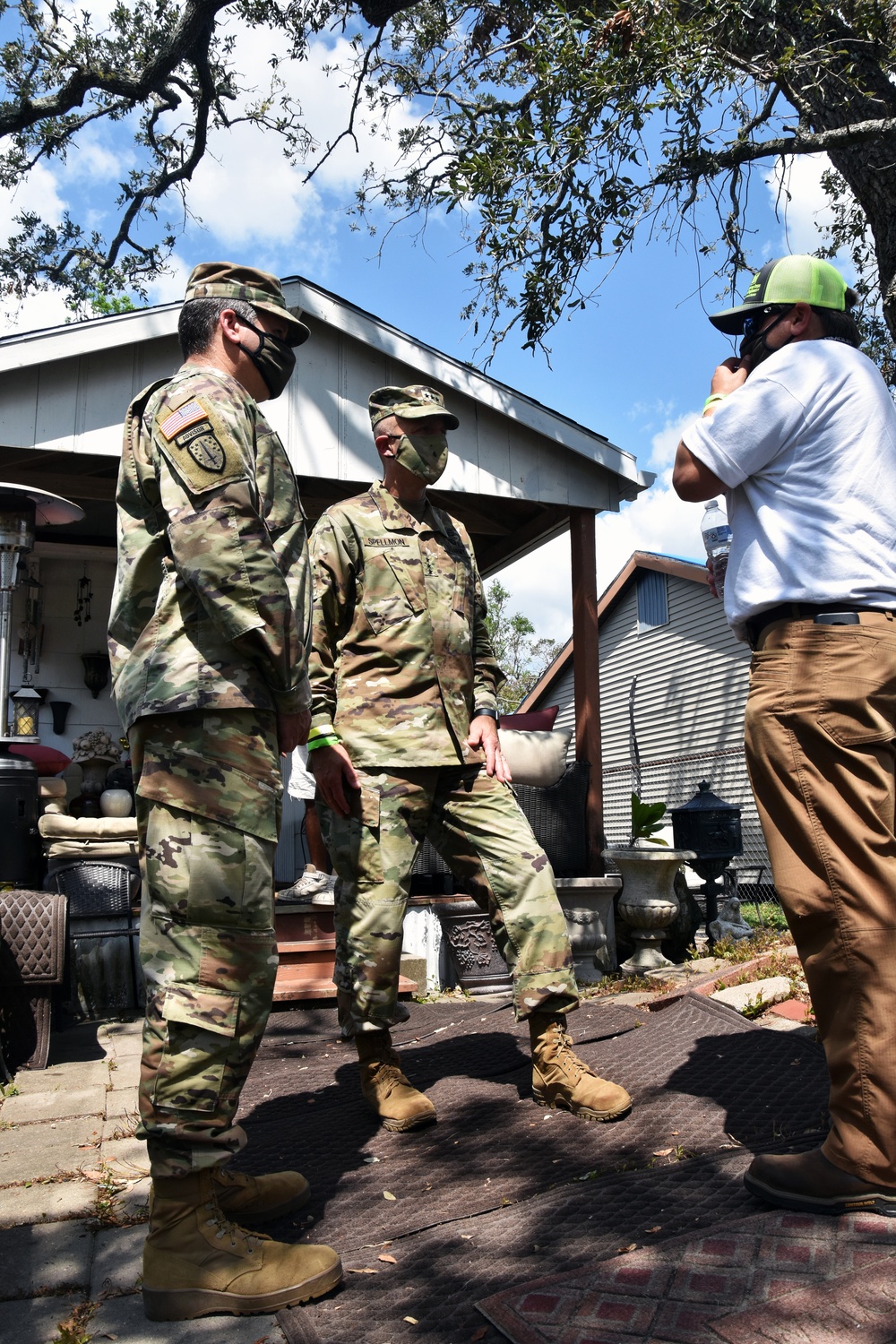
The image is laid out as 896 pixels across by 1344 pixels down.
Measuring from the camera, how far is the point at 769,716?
211 cm

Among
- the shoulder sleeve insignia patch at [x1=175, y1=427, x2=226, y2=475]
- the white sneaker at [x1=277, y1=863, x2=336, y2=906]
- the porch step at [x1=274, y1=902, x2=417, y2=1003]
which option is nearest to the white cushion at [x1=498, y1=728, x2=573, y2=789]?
the white sneaker at [x1=277, y1=863, x2=336, y2=906]

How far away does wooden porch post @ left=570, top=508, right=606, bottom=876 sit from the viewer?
685 centimetres

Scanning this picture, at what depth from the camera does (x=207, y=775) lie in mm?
2018

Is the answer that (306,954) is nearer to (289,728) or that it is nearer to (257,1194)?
(257,1194)

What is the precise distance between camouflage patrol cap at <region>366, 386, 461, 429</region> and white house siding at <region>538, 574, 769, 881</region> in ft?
38.4

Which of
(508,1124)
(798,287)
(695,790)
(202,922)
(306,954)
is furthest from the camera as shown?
(695,790)

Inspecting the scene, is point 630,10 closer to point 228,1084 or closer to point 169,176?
point 228,1084

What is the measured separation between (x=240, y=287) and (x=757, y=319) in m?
1.24

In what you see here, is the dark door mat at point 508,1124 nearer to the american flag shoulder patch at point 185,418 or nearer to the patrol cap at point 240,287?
the american flag shoulder patch at point 185,418

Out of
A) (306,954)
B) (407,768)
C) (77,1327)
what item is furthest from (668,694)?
(77,1327)

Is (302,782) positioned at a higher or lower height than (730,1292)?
higher

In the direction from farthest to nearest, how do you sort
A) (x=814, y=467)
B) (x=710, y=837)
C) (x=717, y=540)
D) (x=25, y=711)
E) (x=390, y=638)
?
(x=25, y=711), (x=710, y=837), (x=390, y=638), (x=717, y=540), (x=814, y=467)

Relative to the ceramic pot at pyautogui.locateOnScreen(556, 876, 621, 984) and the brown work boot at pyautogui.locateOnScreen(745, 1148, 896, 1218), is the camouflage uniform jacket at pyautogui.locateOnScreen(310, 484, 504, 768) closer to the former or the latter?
the brown work boot at pyautogui.locateOnScreen(745, 1148, 896, 1218)

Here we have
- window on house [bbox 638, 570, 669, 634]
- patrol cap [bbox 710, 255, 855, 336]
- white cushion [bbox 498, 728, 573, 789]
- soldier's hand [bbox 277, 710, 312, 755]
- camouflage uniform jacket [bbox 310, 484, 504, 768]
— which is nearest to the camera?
soldier's hand [bbox 277, 710, 312, 755]
